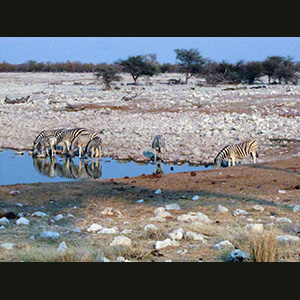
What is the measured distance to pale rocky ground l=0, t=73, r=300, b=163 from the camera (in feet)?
55.4

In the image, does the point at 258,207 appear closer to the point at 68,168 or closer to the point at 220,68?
the point at 68,168

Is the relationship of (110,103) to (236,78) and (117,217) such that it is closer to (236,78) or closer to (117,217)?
(117,217)

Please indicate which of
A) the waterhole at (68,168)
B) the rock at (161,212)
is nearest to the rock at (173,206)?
the rock at (161,212)

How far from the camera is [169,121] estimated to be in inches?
832

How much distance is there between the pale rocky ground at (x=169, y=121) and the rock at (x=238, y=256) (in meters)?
10.2

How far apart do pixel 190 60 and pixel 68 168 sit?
39.8m

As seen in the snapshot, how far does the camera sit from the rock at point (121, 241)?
548 cm

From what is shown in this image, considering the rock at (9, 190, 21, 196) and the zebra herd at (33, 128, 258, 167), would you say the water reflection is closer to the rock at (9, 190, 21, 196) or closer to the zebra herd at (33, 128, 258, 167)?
the zebra herd at (33, 128, 258, 167)

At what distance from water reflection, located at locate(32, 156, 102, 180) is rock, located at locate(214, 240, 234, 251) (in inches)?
330

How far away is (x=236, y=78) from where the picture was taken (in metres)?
46.9

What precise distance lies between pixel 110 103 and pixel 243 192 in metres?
18.2

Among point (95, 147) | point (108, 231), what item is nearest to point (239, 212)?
point (108, 231)

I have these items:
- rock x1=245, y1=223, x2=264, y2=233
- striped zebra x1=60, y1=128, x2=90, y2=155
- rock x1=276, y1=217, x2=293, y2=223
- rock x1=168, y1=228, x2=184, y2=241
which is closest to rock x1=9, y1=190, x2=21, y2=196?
rock x1=168, y1=228, x2=184, y2=241

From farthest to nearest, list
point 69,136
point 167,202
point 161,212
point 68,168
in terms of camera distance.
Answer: point 69,136 < point 68,168 < point 167,202 < point 161,212
